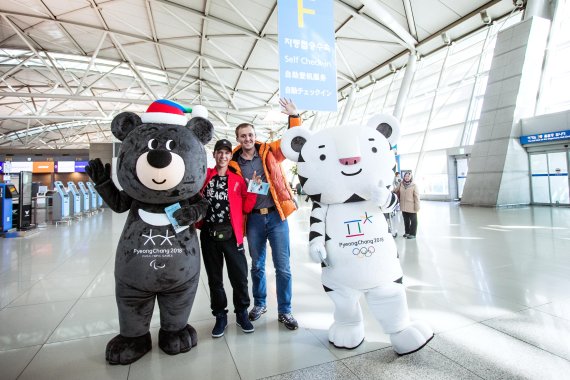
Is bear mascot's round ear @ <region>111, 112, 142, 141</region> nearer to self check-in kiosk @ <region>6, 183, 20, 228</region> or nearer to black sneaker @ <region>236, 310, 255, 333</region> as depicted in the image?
black sneaker @ <region>236, 310, 255, 333</region>

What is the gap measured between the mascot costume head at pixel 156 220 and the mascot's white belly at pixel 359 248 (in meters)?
0.90

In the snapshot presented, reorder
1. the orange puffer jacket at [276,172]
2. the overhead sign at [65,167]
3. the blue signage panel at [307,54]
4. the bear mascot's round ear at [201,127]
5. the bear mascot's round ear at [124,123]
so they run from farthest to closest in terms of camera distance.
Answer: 1. the overhead sign at [65,167]
2. the blue signage panel at [307,54]
3. the orange puffer jacket at [276,172]
4. the bear mascot's round ear at [201,127]
5. the bear mascot's round ear at [124,123]

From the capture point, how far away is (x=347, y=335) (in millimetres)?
2023

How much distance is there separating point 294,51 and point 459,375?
10.7 ft

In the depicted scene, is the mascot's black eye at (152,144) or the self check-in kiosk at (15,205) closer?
→ the mascot's black eye at (152,144)

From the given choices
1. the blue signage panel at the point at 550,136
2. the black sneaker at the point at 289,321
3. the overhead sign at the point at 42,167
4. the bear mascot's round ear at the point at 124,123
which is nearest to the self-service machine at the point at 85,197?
the overhead sign at the point at 42,167

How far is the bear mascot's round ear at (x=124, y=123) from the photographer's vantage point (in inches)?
78.2

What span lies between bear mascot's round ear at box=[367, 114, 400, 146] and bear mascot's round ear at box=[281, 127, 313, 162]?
0.47 m

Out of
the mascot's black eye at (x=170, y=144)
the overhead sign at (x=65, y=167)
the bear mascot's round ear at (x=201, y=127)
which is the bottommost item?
the mascot's black eye at (x=170, y=144)

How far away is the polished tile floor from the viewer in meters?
1.82

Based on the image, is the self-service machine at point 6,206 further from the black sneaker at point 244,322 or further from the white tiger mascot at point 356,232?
the white tiger mascot at point 356,232

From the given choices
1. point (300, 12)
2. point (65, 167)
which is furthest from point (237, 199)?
point (65, 167)

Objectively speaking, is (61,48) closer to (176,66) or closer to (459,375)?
(176,66)

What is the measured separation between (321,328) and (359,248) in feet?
2.82
